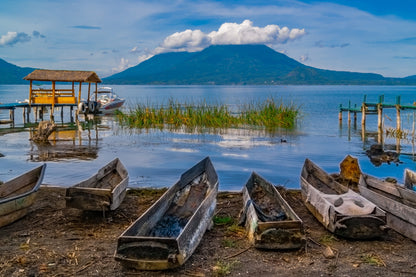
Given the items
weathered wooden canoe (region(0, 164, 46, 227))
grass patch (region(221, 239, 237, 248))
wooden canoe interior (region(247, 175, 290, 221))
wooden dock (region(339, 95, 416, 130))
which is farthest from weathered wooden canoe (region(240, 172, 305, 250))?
wooden dock (region(339, 95, 416, 130))

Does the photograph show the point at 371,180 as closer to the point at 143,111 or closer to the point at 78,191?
the point at 78,191

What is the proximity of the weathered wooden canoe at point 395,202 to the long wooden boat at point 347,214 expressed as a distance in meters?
0.42

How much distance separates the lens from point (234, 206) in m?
8.83

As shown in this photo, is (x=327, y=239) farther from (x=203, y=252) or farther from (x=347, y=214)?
(x=203, y=252)

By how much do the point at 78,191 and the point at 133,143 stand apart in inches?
515

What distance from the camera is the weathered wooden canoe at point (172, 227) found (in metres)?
5.41

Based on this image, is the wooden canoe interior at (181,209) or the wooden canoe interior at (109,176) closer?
the wooden canoe interior at (181,209)

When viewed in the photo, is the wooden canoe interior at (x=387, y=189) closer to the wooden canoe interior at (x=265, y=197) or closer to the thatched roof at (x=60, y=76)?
the wooden canoe interior at (x=265, y=197)

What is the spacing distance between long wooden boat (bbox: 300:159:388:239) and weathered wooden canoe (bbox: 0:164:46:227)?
16.5ft

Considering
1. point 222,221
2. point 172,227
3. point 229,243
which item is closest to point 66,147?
point 222,221

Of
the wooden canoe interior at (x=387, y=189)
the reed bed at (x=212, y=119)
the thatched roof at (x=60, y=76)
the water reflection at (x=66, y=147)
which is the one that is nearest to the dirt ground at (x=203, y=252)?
the wooden canoe interior at (x=387, y=189)

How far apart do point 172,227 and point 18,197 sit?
273cm

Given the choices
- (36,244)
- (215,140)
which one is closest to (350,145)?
(215,140)

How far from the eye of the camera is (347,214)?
6.98 meters
